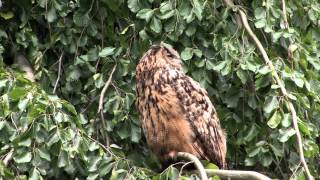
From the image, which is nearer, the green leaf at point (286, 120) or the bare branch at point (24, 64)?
the green leaf at point (286, 120)

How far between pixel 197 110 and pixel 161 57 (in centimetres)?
29

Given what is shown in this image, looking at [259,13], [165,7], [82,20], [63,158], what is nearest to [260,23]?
[259,13]

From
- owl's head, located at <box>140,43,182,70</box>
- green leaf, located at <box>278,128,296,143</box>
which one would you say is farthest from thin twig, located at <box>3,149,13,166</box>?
green leaf, located at <box>278,128,296,143</box>

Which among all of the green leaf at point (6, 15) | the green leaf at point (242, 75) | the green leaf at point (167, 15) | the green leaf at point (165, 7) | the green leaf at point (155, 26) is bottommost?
the green leaf at point (242, 75)

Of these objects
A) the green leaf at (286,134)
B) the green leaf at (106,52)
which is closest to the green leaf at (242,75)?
the green leaf at (286,134)

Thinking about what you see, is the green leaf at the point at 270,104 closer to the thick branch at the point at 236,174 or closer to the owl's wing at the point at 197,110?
the owl's wing at the point at 197,110

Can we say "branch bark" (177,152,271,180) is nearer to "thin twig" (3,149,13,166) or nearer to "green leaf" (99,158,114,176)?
"green leaf" (99,158,114,176)

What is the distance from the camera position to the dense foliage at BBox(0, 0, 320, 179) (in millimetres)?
3141

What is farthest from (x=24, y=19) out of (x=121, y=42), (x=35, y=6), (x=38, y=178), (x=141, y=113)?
(x=38, y=178)

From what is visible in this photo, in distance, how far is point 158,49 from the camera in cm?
359

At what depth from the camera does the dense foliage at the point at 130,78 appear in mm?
3141

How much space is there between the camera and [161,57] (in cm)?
361

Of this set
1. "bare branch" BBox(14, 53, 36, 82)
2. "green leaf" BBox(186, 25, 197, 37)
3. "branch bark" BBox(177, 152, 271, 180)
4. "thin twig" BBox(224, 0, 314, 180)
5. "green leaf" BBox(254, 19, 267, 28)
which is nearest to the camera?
"branch bark" BBox(177, 152, 271, 180)

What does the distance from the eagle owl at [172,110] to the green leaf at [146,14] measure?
16cm
